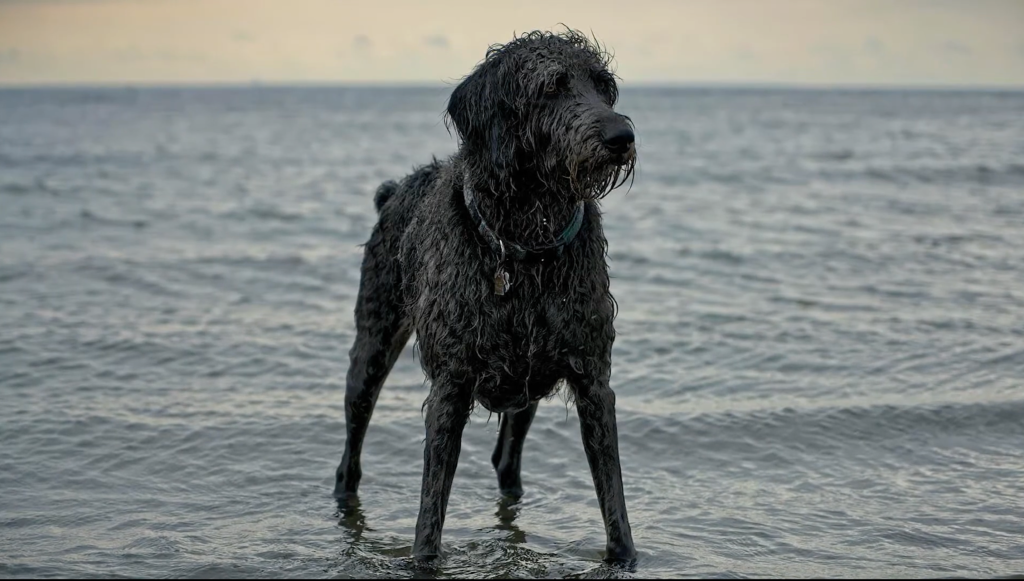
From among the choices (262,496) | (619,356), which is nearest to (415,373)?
(619,356)

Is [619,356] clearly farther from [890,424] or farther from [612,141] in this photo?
[612,141]

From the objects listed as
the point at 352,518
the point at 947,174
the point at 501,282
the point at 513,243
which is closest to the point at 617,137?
the point at 513,243

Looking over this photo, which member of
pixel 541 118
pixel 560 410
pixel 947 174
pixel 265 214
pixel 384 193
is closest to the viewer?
pixel 541 118

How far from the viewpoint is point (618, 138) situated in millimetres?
4305

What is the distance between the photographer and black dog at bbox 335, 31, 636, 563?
15.3ft

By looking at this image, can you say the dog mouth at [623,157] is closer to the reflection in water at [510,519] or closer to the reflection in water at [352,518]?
the reflection in water at [510,519]

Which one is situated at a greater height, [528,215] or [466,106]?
[466,106]

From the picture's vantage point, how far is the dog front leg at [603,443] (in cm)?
500

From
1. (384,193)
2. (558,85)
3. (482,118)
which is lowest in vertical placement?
(384,193)

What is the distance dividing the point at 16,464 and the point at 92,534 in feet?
4.81

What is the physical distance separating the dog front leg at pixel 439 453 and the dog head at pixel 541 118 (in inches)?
42.6

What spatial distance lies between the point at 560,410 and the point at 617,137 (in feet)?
14.5

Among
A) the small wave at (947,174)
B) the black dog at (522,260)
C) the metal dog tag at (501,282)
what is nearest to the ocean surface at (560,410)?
the black dog at (522,260)

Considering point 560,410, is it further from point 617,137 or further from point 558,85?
point 617,137
